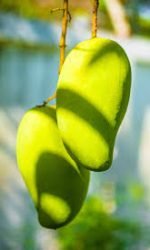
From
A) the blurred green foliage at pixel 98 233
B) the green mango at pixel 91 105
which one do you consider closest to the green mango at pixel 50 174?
the green mango at pixel 91 105

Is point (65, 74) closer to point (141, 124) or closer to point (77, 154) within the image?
point (77, 154)

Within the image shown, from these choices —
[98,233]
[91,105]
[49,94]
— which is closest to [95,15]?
Answer: [91,105]

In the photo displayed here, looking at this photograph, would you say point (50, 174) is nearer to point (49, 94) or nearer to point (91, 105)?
point (91, 105)

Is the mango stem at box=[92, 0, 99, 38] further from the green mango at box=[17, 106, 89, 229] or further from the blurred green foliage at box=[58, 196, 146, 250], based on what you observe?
Answer: the blurred green foliage at box=[58, 196, 146, 250]

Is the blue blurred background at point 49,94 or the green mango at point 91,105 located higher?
the green mango at point 91,105

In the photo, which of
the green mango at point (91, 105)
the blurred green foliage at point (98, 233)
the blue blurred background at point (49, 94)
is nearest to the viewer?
the green mango at point (91, 105)

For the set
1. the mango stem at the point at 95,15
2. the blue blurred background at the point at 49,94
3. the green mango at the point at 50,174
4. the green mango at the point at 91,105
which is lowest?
the blue blurred background at the point at 49,94

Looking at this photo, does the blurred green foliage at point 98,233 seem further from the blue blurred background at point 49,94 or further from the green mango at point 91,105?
the green mango at point 91,105
